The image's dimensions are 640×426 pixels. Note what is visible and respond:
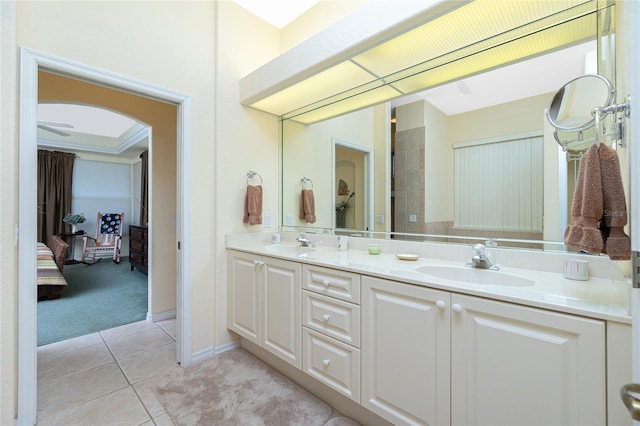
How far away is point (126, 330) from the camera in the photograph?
8.82ft

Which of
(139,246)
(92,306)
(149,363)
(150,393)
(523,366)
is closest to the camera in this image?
(523,366)

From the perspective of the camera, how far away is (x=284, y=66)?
6.62ft

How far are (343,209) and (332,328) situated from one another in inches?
43.5

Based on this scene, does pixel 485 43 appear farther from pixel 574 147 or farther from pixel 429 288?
pixel 429 288

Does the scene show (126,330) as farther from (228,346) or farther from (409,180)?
(409,180)

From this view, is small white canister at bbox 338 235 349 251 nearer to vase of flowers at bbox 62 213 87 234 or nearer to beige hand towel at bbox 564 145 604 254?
beige hand towel at bbox 564 145 604 254

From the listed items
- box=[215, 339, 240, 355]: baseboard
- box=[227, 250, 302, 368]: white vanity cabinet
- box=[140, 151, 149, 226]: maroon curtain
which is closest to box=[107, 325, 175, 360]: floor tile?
box=[215, 339, 240, 355]: baseboard

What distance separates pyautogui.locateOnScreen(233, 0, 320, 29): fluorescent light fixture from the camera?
7.80ft

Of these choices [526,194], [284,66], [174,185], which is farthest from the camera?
[174,185]

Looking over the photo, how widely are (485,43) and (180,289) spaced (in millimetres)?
2545

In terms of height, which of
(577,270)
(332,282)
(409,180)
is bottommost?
(332,282)

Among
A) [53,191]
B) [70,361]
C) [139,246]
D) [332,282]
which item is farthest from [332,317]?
[53,191]

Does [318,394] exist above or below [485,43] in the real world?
below

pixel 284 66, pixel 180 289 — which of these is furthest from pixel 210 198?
pixel 284 66
